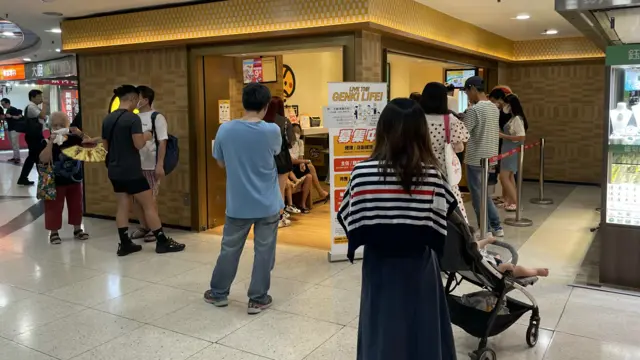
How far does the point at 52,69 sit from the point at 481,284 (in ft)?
50.1

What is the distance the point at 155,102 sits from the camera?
6.40m

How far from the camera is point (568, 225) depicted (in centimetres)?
633

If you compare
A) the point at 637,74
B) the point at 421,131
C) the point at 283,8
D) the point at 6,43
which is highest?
the point at 6,43

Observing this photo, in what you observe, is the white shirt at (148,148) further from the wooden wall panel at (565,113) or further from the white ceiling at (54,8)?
the wooden wall panel at (565,113)

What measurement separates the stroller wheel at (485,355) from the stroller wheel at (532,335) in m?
0.33

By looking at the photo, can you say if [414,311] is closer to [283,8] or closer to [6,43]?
[283,8]

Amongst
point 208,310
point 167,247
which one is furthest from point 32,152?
point 208,310

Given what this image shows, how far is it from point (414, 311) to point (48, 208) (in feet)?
15.6

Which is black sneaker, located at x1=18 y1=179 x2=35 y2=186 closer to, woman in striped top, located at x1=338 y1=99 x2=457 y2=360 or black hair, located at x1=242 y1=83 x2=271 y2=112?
black hair, located at x1=242 y1=83 x2=271 y2=112

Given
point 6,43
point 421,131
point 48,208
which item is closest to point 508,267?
point 421,131

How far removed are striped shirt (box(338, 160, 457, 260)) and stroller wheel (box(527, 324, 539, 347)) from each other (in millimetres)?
1411

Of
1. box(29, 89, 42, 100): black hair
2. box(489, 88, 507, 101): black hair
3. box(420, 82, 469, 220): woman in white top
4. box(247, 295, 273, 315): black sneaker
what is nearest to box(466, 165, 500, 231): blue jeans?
box(489, 88, 507, 101): black hair

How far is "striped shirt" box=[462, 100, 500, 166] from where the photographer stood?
558 cm

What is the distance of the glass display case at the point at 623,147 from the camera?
3.93 m
